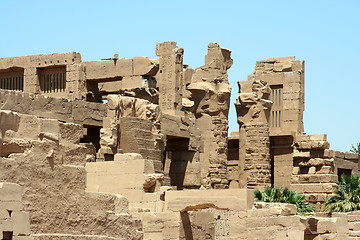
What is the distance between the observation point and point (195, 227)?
17109mm

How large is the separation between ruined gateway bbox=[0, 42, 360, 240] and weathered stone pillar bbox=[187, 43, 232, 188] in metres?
0.04

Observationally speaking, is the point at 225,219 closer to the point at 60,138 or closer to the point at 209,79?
the point at 60,138

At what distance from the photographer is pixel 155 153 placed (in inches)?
813

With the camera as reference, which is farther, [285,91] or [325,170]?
[285,91]

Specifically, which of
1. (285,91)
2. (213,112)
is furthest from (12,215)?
(285,91)

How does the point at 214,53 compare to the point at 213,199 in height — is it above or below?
above

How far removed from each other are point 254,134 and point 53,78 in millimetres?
7525

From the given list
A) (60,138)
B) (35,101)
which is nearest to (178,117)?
(35,101)

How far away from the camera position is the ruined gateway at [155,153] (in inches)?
442

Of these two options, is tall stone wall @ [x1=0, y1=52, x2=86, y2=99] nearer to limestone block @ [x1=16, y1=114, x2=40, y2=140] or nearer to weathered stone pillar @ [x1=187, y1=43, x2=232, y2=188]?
weathered stone pillar @ [x1=187, y1=43, x2=232, y2=188]

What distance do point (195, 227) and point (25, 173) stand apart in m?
6.79

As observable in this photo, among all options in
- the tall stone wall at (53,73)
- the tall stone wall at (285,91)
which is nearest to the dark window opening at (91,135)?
the tall stone wall at (53,73)

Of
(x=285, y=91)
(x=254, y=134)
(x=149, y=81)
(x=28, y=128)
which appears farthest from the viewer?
(x=285, y=91)

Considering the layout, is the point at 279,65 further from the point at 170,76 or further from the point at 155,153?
the point at 155,153
